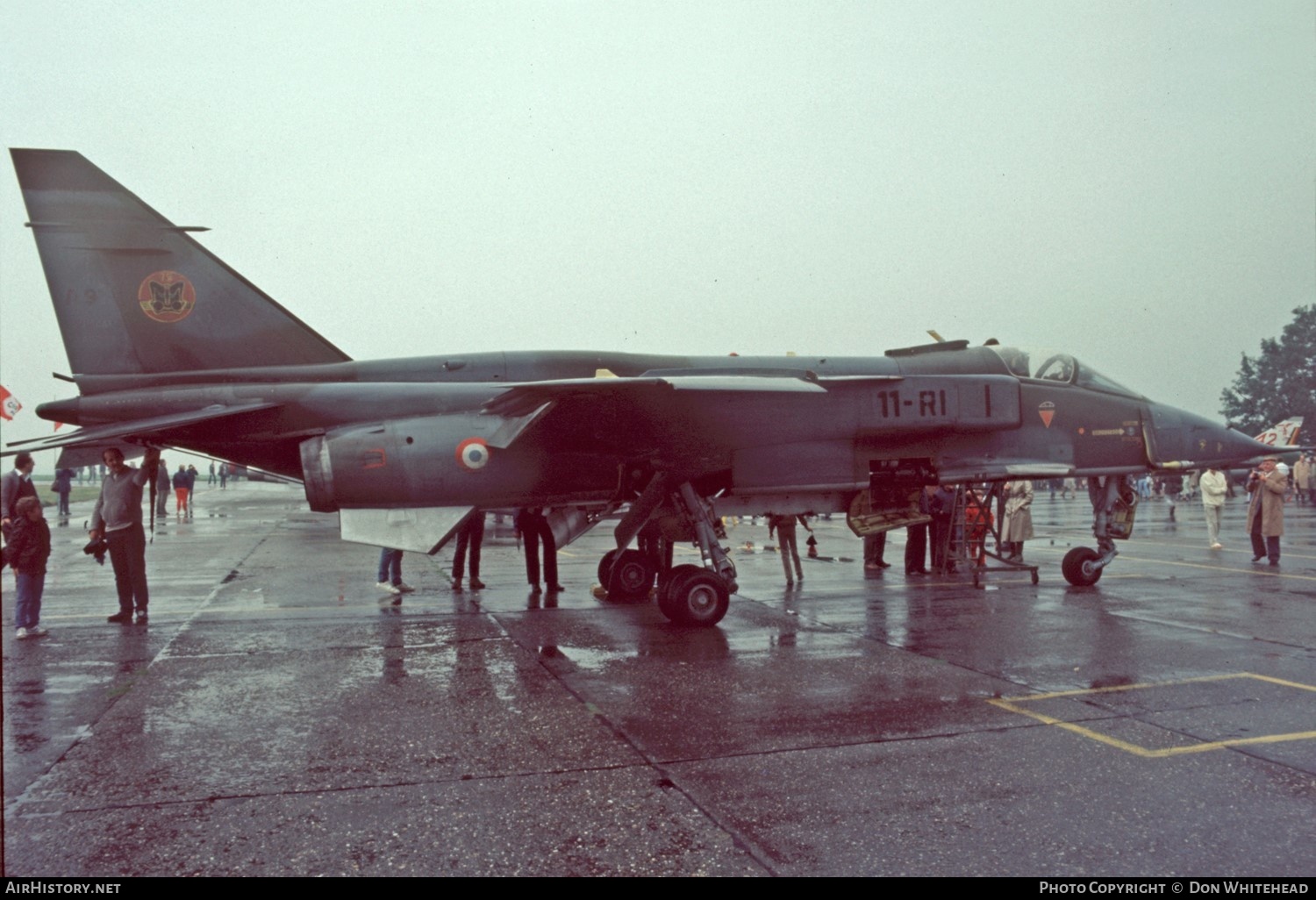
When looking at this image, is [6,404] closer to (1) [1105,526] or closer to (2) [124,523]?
(2) [124,523]

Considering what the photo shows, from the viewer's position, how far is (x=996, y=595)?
11664 mm

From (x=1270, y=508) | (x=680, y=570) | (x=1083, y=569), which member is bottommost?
(x=1083, y=569)

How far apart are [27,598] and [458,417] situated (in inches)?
179

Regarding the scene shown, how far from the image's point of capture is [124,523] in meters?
10.3

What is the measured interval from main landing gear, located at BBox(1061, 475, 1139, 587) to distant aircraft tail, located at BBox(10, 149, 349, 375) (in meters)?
10.6

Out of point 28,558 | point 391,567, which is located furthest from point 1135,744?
point 391,567

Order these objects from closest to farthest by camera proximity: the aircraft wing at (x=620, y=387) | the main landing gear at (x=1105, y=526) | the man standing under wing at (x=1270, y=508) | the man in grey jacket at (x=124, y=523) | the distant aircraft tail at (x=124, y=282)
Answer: the aircraft wing at (x=620, y=387)
the distant aircraft tail at (x=124, y=282)
the man in grey jacket at (x=124, y=523)
the main landing gear at (x=1105, y=526)
the man standing under wing at (x=1270, y=508)

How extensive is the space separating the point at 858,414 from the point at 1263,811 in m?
6.53

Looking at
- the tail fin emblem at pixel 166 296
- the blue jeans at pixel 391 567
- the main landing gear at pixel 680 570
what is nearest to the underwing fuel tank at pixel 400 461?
the main landing gear at pixel 680 570

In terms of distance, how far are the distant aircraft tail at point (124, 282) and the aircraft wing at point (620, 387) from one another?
337 centimetres

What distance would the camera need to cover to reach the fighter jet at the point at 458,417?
31.7ft

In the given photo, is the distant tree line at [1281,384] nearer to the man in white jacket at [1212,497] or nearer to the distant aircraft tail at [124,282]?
the man in white jacket at [1212,497]

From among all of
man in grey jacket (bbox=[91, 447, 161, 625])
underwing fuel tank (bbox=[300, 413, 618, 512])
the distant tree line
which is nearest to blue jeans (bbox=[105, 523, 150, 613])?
man in grey jacket (bbox=[91, 447, 161, 625])
